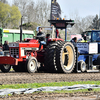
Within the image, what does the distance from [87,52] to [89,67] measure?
77 centimetres

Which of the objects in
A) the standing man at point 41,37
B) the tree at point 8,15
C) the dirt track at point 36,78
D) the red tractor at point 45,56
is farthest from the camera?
the tree at point 8,15

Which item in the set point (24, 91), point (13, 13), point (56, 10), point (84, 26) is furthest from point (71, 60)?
point (84, 26)

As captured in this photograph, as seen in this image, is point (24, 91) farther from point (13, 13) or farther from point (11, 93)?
point (13, 13)

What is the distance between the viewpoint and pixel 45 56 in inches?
512

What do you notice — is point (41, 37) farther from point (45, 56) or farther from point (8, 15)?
point (8, 15)

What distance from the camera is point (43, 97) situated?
610 centimetres

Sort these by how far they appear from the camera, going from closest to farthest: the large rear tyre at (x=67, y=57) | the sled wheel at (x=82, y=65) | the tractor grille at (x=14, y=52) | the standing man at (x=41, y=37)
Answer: the large rear tyre at (x=67, y=57) → the tractor grille at (x=14, y=52) → the standing man at (x=41, y=37) → the sled wheel at (x=82, y=65)

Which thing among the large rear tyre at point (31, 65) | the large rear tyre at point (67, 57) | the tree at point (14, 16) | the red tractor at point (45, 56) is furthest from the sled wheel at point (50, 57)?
the tree at point (14, 16)

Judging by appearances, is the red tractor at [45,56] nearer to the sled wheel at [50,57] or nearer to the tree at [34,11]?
the sled wheel at [50,57]

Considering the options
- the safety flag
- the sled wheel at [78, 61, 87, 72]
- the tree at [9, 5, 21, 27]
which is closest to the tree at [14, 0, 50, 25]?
the tree at [9, 5, 21, 27]

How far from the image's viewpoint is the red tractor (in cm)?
1271

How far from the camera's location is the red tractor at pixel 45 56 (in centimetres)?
1271

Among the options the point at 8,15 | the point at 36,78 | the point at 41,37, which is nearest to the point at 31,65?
the point at 41,37

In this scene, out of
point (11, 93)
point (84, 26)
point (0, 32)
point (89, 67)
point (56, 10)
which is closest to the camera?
point (11, 93)
